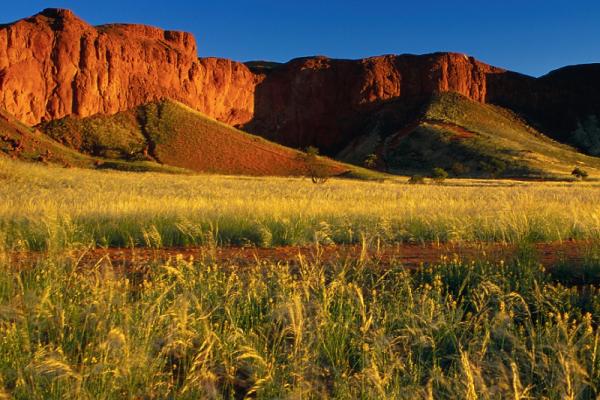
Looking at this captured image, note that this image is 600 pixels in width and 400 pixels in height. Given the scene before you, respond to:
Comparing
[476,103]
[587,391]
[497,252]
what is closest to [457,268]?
[497,252]

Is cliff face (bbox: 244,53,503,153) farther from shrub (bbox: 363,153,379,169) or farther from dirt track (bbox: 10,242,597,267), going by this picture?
dirt track (bbox: 10,242,597,267)

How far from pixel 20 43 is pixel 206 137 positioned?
3283 centimetres

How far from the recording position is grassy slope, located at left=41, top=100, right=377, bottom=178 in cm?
7231

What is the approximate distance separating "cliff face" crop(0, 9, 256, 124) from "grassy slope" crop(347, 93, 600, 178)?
46251 millimetres

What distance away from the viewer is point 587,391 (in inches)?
120

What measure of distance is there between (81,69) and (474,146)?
69340 millimetres

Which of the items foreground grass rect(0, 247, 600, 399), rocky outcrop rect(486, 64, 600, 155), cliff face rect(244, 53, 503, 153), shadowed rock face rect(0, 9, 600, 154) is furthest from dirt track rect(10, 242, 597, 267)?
rocky outcrop rect(486, 64, 600, 155)

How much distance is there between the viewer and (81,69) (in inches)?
3219

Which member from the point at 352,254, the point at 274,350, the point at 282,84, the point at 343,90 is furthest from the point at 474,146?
the point at 274,350

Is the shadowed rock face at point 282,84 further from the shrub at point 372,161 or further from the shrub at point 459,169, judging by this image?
the shrub at point 459,169

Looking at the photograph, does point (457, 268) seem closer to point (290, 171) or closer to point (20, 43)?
point (290, 171)

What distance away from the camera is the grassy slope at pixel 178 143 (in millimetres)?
72312

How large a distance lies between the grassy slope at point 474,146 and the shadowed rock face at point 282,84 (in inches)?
338

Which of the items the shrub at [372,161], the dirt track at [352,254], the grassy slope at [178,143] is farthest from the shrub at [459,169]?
the dirt track at [352,254]
